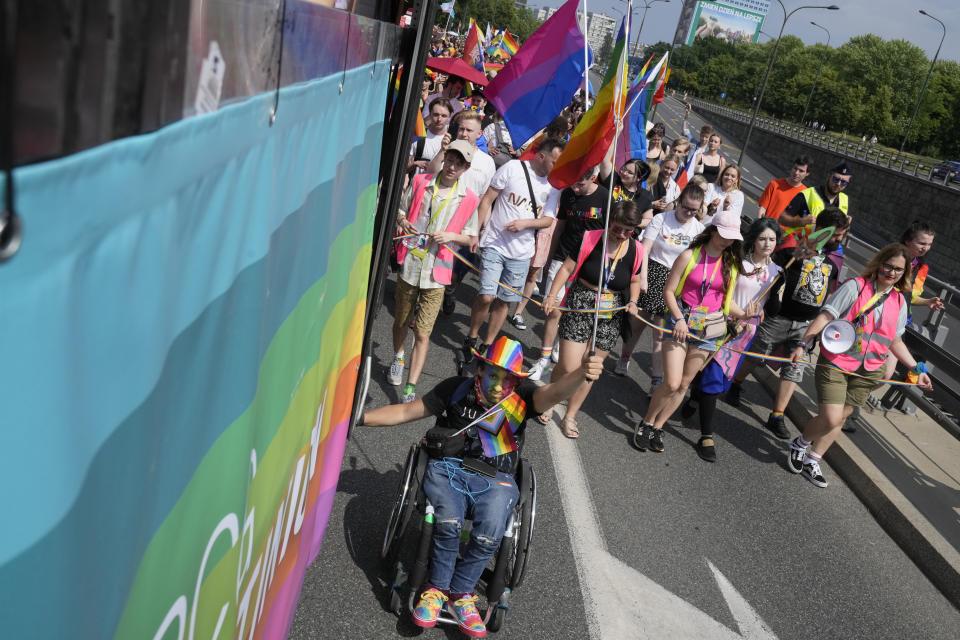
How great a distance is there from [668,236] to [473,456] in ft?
11.6

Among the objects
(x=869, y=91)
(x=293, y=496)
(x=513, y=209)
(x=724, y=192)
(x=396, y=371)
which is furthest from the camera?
(x=869, y=91)

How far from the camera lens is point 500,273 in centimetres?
641

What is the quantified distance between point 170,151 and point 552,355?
252 inches

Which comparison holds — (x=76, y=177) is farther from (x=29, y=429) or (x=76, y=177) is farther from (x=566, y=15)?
(x=566, y=15)

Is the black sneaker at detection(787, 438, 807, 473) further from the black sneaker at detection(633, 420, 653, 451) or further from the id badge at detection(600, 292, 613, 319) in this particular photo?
the id badge at detection(600, 292, 613, 319)

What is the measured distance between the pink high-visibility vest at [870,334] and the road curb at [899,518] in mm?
881

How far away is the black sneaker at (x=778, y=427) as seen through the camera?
6.54 meters

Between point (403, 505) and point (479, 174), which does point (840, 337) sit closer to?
point (479, 174)

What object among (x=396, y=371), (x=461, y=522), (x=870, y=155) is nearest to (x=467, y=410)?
(x=461, y=522)

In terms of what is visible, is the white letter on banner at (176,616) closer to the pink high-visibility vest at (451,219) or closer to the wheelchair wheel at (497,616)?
the wheelchair wheel at (497,616)

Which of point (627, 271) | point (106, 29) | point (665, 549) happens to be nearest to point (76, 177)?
point (106, 29)

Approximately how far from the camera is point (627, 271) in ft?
18.6

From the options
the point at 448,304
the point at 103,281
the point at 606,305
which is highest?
the point at 103,281

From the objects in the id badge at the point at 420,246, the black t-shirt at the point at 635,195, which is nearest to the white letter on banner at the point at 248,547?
the id badge at the point at 420,246
